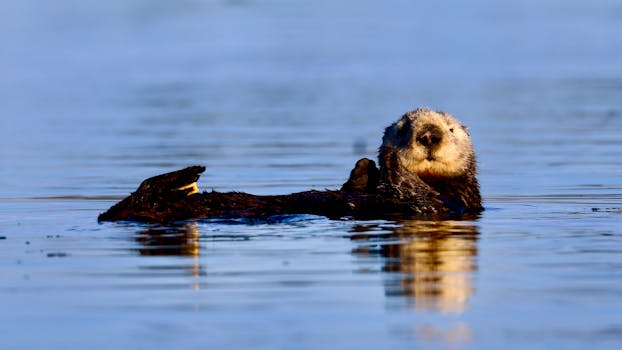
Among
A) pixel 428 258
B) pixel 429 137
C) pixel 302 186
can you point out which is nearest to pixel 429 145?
pixel 429 137

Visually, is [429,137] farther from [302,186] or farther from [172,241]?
[302,186]

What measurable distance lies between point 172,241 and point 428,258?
4.74 ft

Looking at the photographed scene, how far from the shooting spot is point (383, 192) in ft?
26.6

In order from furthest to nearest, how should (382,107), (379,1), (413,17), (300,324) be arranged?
(379,1) < (413,17) < (382,107) < (300,324)

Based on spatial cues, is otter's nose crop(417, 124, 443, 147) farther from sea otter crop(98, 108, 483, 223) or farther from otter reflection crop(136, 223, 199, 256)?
otter reflection crop(136, 223, 199, 256)

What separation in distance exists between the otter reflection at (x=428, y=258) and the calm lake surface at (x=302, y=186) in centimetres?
2

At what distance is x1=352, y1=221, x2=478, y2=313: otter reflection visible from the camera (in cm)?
556

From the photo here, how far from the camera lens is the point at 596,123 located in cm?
1513

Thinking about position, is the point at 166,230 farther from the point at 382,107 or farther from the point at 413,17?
the point at 413,17

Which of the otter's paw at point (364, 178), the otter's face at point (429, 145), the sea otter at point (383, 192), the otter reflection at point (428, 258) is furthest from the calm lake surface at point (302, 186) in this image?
the otter's paw at point (364, 178)

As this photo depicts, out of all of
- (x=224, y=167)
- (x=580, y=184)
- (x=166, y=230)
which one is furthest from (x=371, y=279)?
(x=224, y=167)

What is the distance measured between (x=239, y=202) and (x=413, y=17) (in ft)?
98.2

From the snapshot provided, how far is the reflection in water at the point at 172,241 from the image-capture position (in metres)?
6.71

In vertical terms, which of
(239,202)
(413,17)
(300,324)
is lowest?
(300,324)
